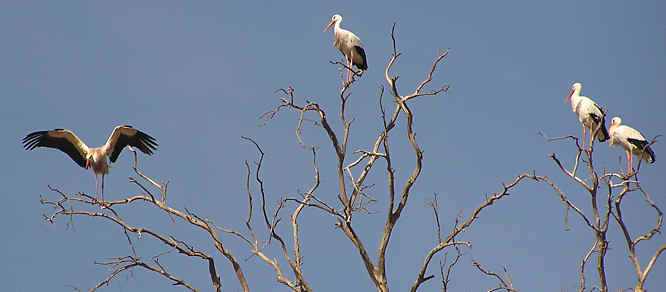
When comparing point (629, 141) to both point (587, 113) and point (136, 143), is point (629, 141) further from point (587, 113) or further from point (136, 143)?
point (136, 143)

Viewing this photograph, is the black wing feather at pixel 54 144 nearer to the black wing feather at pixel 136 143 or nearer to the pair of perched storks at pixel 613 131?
the black wing feather at pixel 136 143

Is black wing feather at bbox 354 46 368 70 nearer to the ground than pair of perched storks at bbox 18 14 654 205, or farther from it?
farther from it

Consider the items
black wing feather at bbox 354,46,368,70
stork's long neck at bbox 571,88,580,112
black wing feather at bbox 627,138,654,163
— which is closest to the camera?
black wing feather at bbox 627,138,654,163

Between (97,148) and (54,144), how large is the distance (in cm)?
50

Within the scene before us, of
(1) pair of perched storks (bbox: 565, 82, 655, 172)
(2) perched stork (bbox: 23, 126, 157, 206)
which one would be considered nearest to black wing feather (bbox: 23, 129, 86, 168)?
(2) perched stork (bbox: 23, 126, 157, 206)

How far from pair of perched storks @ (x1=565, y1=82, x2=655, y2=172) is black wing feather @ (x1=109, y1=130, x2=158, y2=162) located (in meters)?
5.09

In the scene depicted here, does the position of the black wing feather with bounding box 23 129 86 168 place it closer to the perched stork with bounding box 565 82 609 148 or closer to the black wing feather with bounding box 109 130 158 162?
the black wing feather with bounding box 109 130 158 162

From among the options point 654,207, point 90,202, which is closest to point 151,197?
point 90,202

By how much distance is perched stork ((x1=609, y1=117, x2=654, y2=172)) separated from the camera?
35.7 ft

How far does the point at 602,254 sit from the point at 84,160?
252 inches

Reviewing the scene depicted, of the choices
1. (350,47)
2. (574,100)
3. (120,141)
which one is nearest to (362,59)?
(350,47)

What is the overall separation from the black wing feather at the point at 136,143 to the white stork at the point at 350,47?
9.54 feet

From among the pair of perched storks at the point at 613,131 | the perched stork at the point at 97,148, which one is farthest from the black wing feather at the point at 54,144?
the pair of perched storks at the point at 613,131

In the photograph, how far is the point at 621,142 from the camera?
36.4 feet
